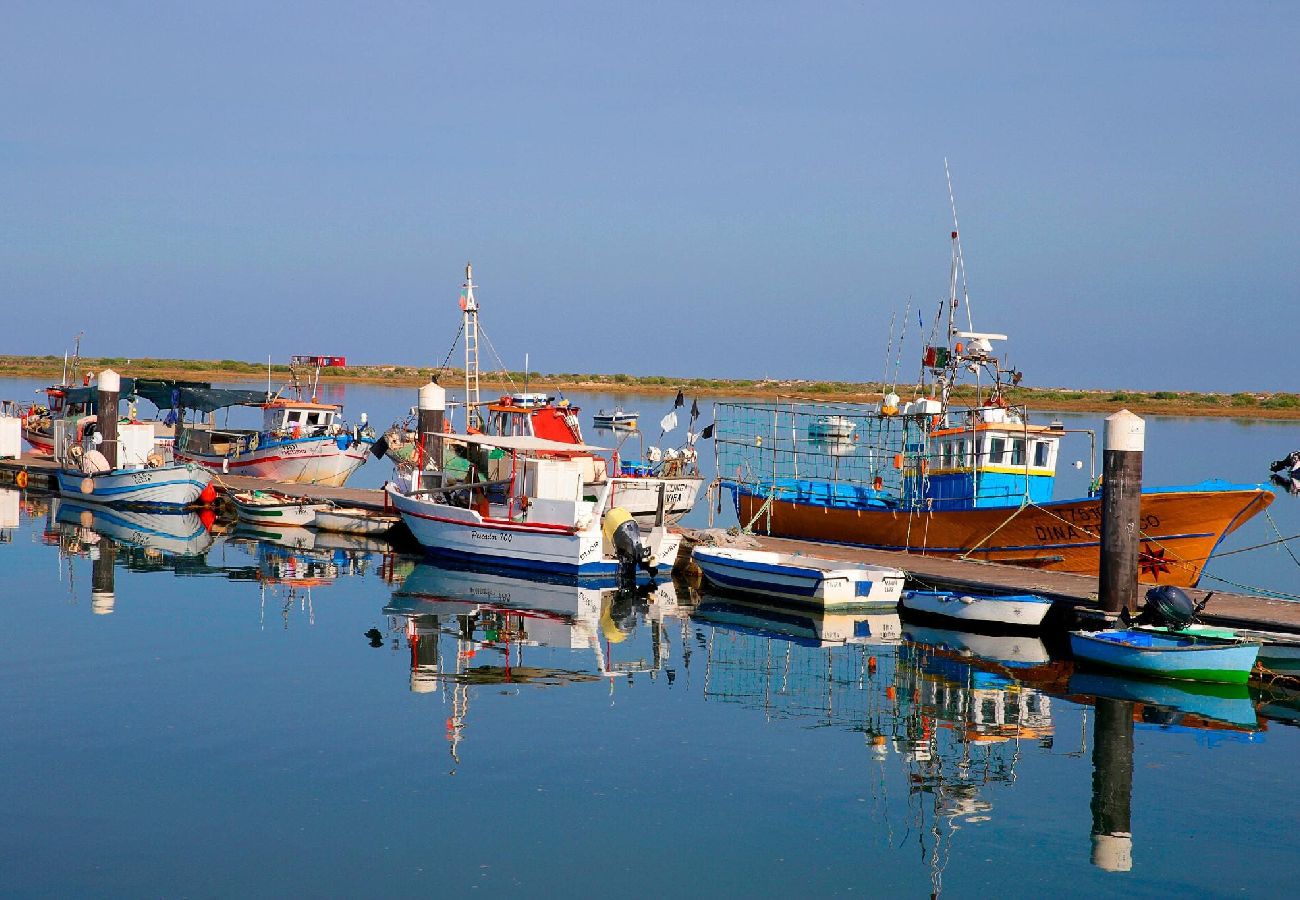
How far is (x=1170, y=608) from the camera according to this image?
74.6ft

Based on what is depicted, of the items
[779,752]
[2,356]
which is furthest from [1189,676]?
[2,356]

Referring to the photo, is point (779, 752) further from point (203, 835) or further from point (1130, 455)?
point (1130, 455)

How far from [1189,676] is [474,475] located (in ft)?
64.6

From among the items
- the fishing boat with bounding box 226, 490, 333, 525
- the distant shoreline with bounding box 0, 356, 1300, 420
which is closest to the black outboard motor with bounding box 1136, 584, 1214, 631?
the fishing boat with bounding box 226, 490, 333, 525

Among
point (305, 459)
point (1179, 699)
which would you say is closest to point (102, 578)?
point (305, 459)

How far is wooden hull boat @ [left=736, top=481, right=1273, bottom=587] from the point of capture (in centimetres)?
2811

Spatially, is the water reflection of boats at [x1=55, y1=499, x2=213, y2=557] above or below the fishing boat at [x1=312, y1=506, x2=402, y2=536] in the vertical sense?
below

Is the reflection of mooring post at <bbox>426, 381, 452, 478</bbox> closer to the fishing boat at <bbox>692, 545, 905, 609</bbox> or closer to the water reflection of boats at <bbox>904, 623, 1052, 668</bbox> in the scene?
the fishing boat at <bbox>692, 545, 905, 609</bbox>

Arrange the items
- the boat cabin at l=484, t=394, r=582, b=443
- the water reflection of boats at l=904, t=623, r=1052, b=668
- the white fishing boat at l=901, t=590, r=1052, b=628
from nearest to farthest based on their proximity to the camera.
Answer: the water reflection of boats at l=904, t=623, r=1052, b=668, the white fishing boat at l=901, t=590, r=1052, b=628, the boat cabin at l=484, t=394, r=582, b=443

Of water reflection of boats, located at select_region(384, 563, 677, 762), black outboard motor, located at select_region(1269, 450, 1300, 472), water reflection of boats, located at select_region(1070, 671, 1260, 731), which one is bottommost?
water reflection of boats, located at select_region(384, 563, 677, 762)

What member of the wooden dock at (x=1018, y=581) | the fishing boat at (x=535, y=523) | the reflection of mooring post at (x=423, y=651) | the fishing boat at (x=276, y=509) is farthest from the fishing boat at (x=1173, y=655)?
the fishing boat at (x=276, y=509)

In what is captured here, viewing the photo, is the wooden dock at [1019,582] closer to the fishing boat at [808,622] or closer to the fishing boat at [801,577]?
the fishing boat at [801,577]

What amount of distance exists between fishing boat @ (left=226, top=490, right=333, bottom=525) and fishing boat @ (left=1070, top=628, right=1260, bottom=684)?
24292 millimetres

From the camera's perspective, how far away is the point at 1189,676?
22.4m
